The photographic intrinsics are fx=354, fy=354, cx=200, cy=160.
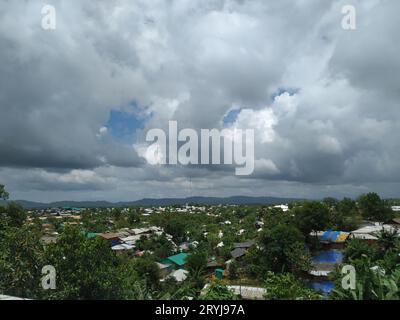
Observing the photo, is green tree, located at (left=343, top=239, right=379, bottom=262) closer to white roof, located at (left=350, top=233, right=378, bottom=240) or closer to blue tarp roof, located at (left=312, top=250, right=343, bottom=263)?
blue tarp roof, located at (left=312, top=250, right=343, bottom=263)

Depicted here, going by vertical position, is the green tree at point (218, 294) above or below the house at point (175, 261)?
above

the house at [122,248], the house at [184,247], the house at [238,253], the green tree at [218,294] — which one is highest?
the green tree at [218,294]

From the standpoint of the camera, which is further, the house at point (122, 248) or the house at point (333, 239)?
the house at point (122, 248)

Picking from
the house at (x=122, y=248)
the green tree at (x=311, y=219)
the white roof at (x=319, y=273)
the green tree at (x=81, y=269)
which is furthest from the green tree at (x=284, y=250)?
the house at (x=122, y=248)

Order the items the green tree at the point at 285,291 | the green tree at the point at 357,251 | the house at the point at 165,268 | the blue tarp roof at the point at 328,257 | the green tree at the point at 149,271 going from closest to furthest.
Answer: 1. the green tree at the point at 285,291
2. the green tree at the point at 357,251
3. the green tree at the point at 149,271
4. the blue tarp roof at the point at 328,257
5. the house at the point at 165,268

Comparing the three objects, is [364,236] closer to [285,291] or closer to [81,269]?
[285,291]

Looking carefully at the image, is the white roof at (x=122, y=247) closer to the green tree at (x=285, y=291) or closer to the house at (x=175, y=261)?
the house at (x=175, y=261)

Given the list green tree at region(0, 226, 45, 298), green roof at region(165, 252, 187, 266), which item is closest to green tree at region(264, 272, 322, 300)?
green tree at region(0, 226, 45, 298)

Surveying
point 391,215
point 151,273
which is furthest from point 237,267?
point 391,215

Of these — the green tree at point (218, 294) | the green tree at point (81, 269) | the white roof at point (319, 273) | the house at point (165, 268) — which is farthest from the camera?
the house at point (165, 268)
